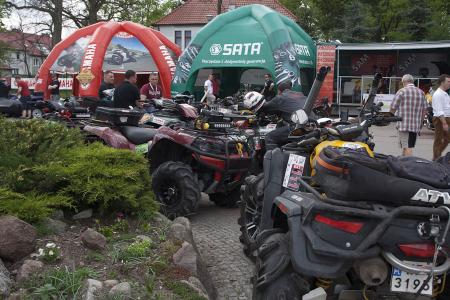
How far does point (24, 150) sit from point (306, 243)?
2.86m

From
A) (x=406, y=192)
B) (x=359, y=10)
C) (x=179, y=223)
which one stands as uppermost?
(x=359, y=10)

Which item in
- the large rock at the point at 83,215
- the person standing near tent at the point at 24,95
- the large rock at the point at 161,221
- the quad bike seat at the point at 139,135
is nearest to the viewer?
the large rock at the point at 83,215

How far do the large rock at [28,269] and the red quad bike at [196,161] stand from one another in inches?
119

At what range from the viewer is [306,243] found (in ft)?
10.2

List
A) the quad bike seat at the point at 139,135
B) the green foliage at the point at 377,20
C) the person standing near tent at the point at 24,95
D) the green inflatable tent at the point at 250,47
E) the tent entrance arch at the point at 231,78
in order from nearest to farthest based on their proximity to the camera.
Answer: the quad bike seat at the point at 139,135 < the green inflatable tent at the point at 250,47 < the person standing near tent at the point at 24,95 < the tent entrance arch at the point at 231,78 < the green foliage at the point at 377,20

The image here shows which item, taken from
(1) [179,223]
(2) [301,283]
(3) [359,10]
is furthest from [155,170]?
(3) [359,10]

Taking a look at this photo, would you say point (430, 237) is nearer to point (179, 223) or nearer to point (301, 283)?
point (301, 283)

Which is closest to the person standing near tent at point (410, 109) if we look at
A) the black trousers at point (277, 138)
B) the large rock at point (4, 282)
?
the black trousers at point (277, 138)

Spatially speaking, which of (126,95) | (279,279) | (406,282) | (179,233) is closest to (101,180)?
(179,233)

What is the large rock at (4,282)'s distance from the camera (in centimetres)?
322

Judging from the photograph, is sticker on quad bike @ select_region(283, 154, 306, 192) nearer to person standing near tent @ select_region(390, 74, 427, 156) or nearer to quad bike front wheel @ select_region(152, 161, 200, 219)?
quad bike front wheel @ select_region(152, 161, 200, 219)

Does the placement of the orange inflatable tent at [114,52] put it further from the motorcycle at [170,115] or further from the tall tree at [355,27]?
the motorcycle at [170,115]

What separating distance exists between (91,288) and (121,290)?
180 millimetres

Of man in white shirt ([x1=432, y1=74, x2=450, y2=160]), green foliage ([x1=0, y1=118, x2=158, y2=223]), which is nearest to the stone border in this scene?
green foliage ([x1=0, y1=118, x2=158, y2=223])
